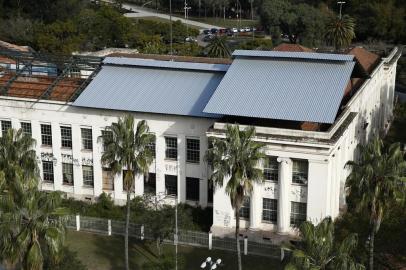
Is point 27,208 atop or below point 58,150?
atop

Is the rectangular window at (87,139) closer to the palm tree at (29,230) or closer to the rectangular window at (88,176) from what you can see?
the rectangular window at (88,176)

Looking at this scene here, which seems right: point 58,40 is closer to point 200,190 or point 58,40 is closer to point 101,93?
point 101,93

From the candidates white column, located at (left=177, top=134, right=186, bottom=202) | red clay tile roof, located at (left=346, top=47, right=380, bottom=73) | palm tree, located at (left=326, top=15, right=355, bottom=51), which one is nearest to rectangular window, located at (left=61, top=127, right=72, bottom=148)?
white column, located at (left=177, top=134, right=186, bottom=202)

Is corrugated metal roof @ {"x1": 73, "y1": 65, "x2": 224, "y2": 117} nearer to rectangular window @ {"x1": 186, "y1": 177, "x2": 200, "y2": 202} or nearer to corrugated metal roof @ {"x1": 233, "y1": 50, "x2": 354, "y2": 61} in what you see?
corrugated metal roof @ {"x1": 233, "y1": 50, "x2": 354, "y2": 61}

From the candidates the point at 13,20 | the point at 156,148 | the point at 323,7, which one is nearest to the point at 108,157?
the point at 156,148

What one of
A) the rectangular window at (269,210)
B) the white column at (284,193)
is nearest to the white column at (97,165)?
the rectangular window at (269,210)

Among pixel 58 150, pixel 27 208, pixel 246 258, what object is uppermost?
pixel 27 208
